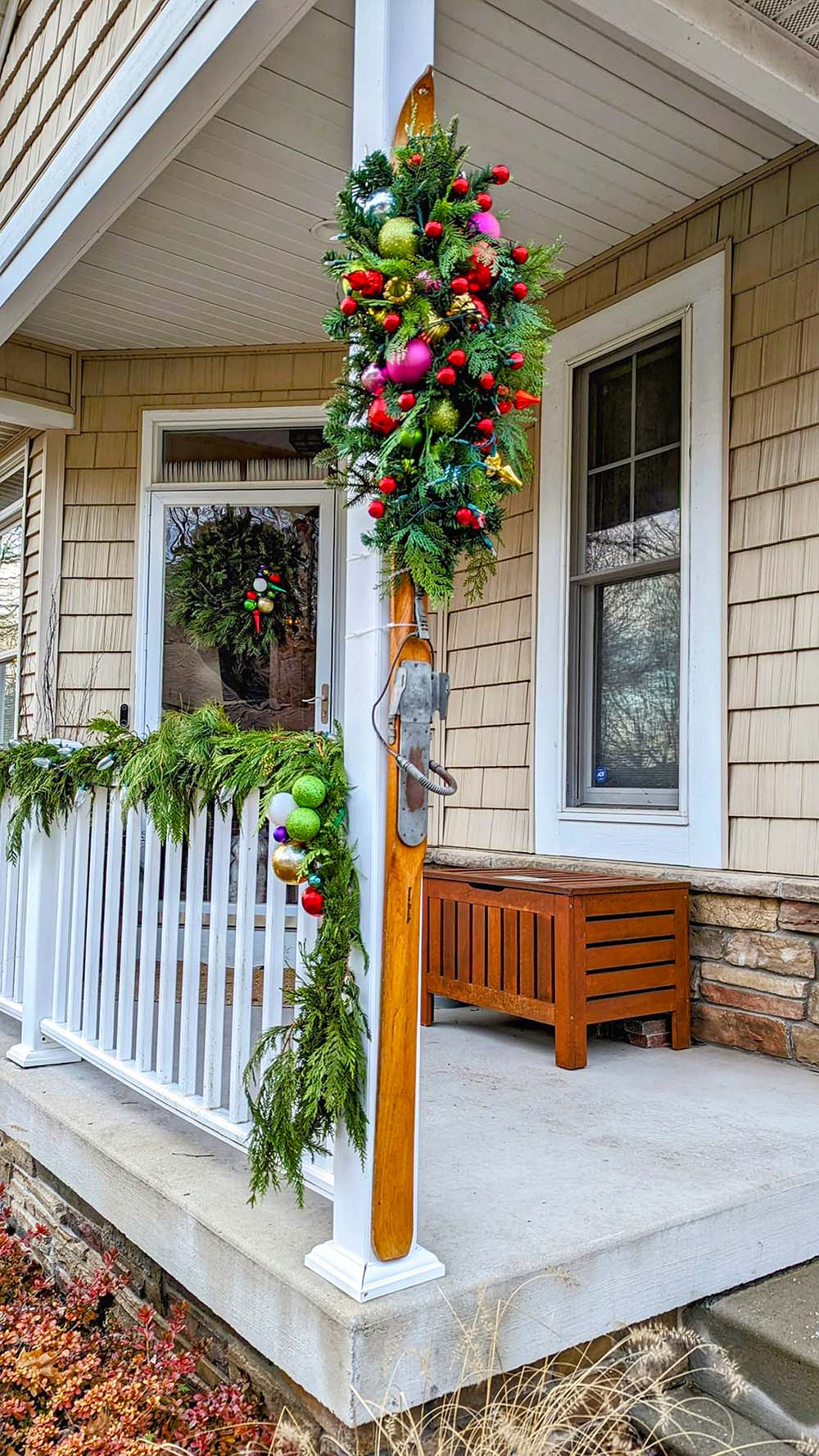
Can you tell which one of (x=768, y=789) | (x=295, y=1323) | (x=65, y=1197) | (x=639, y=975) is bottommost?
(x=65, y=1197)

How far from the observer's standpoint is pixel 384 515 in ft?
5.33

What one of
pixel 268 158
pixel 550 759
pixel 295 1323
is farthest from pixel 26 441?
pixel 295 1323

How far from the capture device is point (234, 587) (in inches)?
185

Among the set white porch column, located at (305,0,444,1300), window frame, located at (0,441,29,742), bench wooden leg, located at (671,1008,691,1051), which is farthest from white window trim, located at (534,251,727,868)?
window frame, located at (0,441,29,742)

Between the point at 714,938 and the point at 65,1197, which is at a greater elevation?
the point at 714,938

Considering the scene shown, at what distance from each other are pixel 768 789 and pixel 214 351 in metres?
3.17

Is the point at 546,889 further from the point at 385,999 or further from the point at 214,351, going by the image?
the point at 214,351

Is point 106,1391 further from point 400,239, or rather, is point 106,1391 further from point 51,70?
point 51,70

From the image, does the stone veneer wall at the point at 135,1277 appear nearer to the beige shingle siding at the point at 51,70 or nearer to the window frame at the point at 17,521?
the window frame at the point at 17,521

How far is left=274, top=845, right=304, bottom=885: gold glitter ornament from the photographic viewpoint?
1637mm

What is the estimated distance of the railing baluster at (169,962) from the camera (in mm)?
2328

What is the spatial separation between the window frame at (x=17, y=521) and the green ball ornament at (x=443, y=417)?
401 centimetres

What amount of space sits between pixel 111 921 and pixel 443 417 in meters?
1.62

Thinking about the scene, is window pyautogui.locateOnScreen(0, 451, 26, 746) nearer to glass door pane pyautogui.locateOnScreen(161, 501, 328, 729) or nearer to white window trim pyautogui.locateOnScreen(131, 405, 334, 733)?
white window trim pyautogui.locateOnScreen(131, 405, 334, 733)
